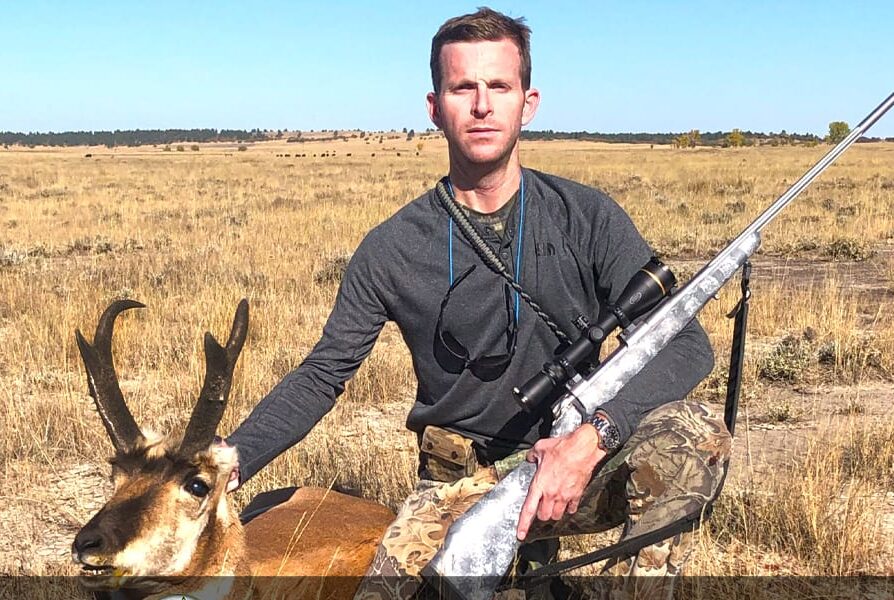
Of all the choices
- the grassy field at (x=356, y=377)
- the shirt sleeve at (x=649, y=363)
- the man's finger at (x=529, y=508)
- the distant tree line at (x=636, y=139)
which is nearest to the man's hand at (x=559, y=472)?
the man's finger at (x=529, y=508)

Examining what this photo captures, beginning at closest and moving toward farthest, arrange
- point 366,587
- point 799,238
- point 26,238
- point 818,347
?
point 366,587, point 818,347, point 799,238, point 26,238

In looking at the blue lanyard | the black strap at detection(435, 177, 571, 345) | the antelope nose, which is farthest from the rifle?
the antelope nose

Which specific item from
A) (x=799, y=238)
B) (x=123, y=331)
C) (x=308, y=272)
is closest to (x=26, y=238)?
(x=308, y=272)

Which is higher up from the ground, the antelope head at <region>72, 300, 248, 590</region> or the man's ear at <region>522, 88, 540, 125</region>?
the man's ear at <region>522, 88, 540, 125</region>

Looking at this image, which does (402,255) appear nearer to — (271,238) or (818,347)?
(818,347)

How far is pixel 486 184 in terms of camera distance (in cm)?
→ 368

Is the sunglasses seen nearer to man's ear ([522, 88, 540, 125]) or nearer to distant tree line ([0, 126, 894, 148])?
man's ear ([522, 88, 540, 125])

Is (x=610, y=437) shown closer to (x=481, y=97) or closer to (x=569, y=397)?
(x=569, y=397)

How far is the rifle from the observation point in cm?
277

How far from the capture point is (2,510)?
489cm

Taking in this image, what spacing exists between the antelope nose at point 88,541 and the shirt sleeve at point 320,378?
67 cm

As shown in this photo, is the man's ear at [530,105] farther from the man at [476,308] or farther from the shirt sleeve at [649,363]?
the shirt sleeve at [649,363]

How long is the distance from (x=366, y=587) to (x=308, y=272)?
8.82m

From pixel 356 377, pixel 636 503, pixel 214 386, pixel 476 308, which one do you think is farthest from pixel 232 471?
pixel 356 377
